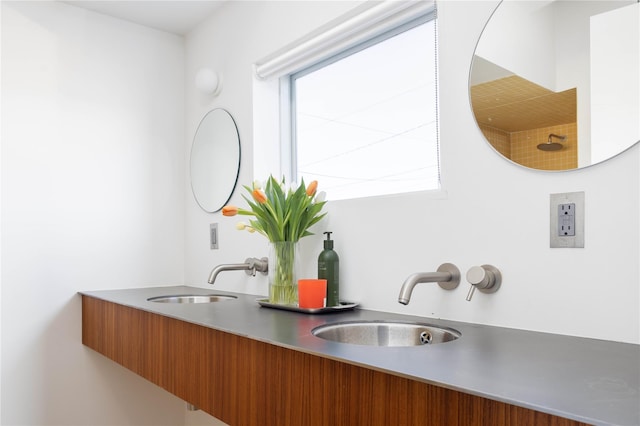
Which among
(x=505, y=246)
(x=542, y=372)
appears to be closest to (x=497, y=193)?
(x=505, y=246)

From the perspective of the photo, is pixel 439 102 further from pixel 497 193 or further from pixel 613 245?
pixel 613 245

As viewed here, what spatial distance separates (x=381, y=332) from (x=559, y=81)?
82cm

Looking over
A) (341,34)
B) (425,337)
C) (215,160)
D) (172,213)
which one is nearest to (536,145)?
(425,337)

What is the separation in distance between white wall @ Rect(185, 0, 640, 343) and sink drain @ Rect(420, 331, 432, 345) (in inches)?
4.2

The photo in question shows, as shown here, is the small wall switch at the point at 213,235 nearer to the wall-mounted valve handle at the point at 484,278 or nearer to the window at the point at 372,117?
the window at the point at 372,117

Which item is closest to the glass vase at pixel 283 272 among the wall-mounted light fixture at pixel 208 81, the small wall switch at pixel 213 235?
the small wall switch at pixel 213 235

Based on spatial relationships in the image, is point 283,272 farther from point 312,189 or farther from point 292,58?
point 292,58

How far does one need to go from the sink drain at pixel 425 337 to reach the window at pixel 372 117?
553 mm

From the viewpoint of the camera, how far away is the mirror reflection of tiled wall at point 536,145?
1.21 meters

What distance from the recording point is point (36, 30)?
2447mm

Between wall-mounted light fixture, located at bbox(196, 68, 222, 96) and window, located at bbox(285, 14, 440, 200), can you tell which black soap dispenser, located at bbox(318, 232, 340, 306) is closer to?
window, located at bbox(285, 14, 440, 200)

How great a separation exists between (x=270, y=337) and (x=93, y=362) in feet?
5.59

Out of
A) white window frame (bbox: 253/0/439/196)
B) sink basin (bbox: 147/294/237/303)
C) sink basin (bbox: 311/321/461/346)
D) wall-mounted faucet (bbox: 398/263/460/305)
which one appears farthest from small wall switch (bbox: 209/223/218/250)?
wall-mounted faucet (bbox: 398/263/460/305)

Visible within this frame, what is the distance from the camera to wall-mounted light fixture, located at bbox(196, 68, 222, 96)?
8.41 ft
